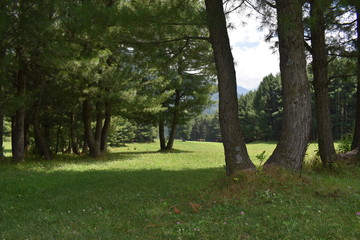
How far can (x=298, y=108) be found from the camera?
6457 mm

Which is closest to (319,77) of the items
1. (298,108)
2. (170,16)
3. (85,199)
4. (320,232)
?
(298,108)

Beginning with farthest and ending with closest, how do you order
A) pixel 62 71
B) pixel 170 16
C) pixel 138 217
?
pixel 62 71
pixel 170 16
pixel 138 217

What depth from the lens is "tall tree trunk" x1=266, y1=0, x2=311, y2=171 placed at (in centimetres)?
647

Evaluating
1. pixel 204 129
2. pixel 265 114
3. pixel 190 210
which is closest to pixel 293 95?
pixel 190 210

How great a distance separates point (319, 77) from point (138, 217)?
23.6 ft

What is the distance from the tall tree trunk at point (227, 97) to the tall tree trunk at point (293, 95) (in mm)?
802

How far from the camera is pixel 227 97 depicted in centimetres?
677

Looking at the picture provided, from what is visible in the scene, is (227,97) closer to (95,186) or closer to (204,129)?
(95,186)

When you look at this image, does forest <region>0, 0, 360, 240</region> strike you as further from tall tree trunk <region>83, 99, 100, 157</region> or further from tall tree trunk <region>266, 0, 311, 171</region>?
tall tree trunk <region>83, 99, 100, 157</region>

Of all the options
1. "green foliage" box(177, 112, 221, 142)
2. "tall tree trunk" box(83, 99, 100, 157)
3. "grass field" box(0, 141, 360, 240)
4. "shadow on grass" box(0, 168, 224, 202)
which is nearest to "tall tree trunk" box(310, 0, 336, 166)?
"grass field" box(0, 141, 360, 240)

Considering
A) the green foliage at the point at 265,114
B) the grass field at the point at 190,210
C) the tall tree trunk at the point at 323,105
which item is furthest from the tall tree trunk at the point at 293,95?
the green foliage at the point at 265,114

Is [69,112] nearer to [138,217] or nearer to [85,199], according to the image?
[85,199]

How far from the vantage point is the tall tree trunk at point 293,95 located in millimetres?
6473

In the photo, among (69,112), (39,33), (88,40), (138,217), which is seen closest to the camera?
(138,217)
